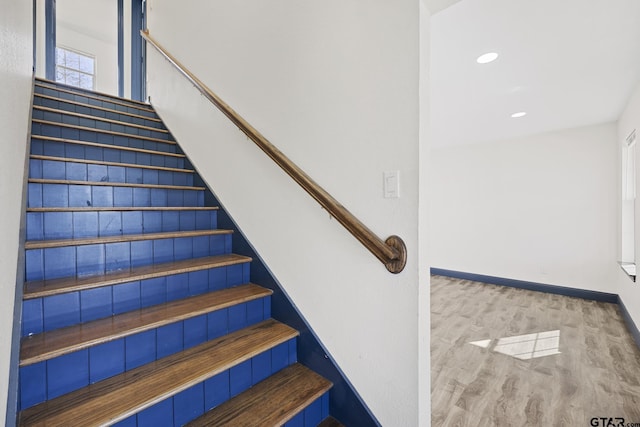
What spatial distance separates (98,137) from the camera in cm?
234

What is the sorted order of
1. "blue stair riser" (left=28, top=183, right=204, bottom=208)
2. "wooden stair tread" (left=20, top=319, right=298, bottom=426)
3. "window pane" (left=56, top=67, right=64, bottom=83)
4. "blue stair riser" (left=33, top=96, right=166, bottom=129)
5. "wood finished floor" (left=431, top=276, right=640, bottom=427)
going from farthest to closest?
"window pane" (left=56, top=67, right=64, bottom=83) < "blue stair riser" (left=33, top=96, right=166, bottom=129) < "wood finished floor" (left=431, top=276, right=640, bottom=427) < "blue stair riser" (left=28, top=183, right=204, bottom=208) < "wooden stair tread" (left=20, top=319, right=298, bottom=426)

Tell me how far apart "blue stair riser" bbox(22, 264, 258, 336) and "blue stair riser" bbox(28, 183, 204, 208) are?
2.38 ft

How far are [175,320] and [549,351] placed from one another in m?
2.91

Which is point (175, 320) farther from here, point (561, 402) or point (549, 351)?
point (549, 351)

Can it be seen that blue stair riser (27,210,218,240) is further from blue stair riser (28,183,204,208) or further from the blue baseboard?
the blue baseboard

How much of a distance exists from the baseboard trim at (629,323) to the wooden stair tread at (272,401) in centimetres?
303

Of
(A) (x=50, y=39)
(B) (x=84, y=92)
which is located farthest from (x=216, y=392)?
(A) (x=50, y=39)

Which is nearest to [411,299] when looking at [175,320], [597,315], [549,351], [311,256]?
[311,256]

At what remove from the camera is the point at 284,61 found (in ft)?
5.28

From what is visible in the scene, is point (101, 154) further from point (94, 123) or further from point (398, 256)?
point (398, 256)

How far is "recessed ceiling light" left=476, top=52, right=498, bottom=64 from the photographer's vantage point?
6.63ft

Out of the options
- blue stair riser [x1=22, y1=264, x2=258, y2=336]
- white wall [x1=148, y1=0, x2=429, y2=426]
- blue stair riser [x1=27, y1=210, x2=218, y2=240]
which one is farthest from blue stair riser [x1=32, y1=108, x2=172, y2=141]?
blue stair riser [x1=22, y1=264, x2=258, y2=336]

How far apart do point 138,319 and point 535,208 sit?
4933mm

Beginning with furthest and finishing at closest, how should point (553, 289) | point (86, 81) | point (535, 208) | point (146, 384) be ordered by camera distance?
point (86, 81)
point (535, 208)
point (553, 289)
point (146, 384)
